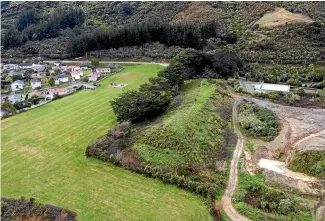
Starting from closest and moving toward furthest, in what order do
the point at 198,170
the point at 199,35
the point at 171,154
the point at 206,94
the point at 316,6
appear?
the point at 198,170 → the point at 171,154 → the point at 206,94 → the point at 199,35 → the point at 316,6

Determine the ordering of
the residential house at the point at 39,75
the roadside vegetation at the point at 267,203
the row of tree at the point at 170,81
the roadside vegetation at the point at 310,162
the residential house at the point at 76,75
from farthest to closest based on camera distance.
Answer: the residential house at the point at 39,75 → the residential house at the point at 76,75 → the row of tree at the point at 170,81 → the roadside vegetation at the point at 310,162 → the roadside vegetation at the point at 267,203

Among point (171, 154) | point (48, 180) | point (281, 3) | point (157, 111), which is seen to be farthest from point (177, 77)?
point (281, 3)

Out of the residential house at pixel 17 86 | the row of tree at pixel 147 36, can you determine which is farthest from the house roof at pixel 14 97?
the row of tree at pixel 147 36

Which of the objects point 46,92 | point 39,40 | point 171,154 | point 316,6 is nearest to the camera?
point 171,154

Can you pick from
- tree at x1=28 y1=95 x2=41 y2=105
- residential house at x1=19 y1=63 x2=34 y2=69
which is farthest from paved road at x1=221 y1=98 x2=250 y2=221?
residential house at x1=19 y1=63 x2=34 y2=69

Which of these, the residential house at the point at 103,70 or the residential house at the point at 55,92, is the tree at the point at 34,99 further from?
the residential house at the point at 103,70

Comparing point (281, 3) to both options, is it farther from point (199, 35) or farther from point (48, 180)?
point (48, 180)

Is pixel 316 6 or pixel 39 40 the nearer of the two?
pixel 316 6
